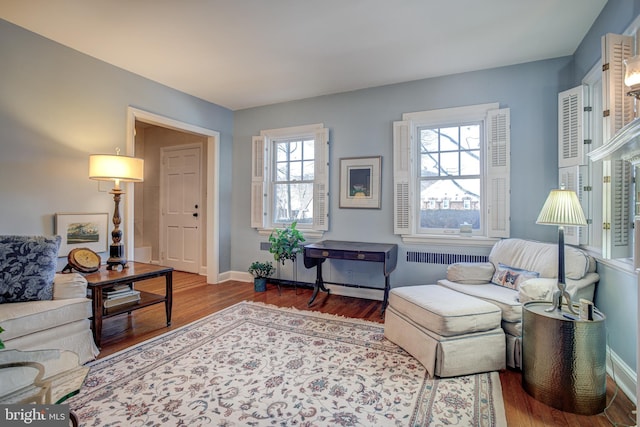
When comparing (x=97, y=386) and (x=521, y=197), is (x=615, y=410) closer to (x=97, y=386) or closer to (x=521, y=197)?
(x=521, y=197)

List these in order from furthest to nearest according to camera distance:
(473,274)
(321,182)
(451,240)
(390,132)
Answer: (321,182)
(390,132)
(451,240)
(473,274)

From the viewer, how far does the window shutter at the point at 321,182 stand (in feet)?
13.5

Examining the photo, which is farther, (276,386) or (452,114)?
(452,114)

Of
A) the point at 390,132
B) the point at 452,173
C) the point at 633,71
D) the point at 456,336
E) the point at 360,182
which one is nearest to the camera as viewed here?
the point at 633,71

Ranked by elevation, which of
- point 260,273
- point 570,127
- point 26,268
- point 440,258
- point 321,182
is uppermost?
point 570,127

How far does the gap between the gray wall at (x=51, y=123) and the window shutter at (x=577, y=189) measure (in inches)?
174

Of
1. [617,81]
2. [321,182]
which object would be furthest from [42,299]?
[617,81]

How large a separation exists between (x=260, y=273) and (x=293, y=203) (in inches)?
43.3

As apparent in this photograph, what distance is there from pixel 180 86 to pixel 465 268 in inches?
151

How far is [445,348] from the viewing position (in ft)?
6.75

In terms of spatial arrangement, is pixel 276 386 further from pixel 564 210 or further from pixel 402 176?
pixel 402 176

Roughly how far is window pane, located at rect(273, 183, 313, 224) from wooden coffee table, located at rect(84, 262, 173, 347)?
194 centimetres

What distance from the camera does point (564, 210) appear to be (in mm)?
2004

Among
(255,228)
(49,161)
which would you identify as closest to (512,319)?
(255,228)
